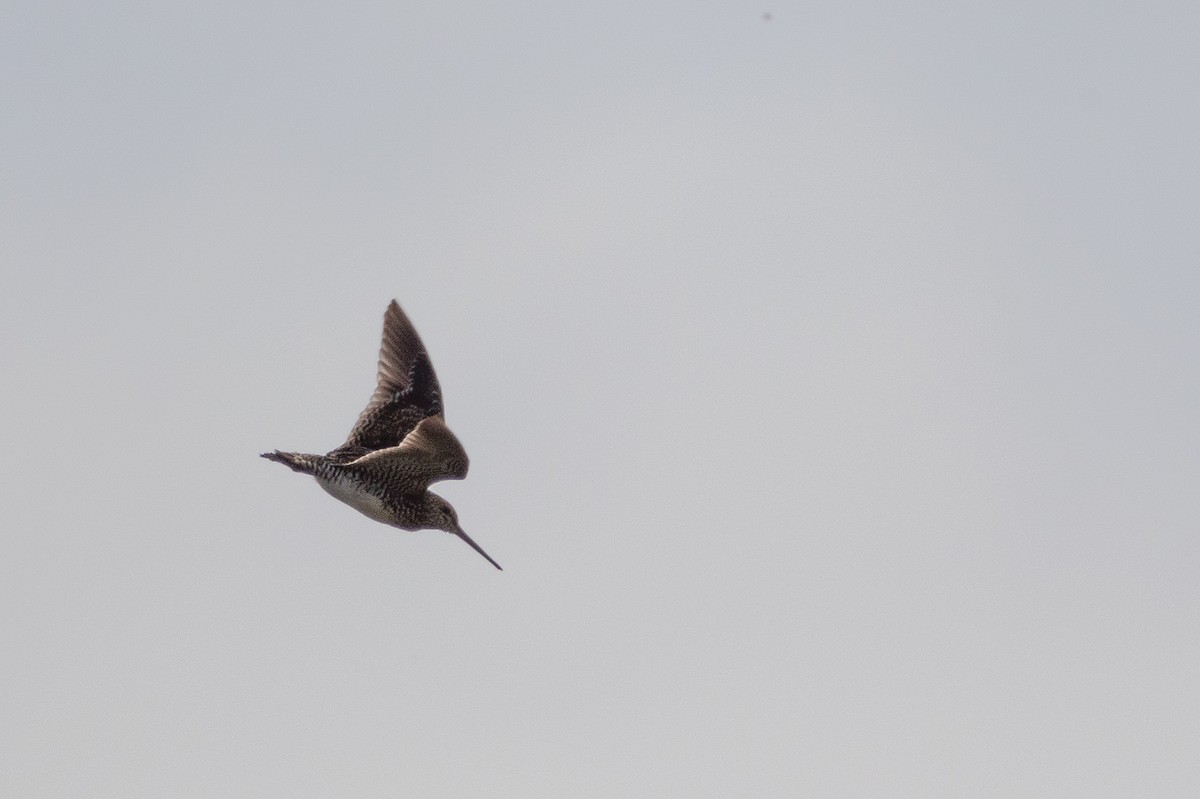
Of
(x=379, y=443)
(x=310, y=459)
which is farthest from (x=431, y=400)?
(x=310, y=459)

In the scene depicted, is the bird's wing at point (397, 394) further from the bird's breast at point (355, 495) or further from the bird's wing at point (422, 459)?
the bird's wing at point (422, 459)

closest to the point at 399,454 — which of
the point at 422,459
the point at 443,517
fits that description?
the point at 422,459

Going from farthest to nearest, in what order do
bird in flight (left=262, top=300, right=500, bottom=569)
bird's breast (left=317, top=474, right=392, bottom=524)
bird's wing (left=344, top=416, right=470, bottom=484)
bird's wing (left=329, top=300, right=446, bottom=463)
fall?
1. bird's wing (left=329, top=300, right=446, bottom=463)
2. bird's breast (left=317, top=474, right=392, bottom=524)
3. bird in flight (left=262, top=300, right=500, bottom=569)
4. bird's wing (left=344, top=416, right=470, bottom=484)

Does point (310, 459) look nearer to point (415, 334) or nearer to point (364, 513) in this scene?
point (364, 513)

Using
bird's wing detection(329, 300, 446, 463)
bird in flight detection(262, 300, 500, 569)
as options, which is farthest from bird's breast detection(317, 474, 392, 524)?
bird's wing detection(329, 300, 446, 463)

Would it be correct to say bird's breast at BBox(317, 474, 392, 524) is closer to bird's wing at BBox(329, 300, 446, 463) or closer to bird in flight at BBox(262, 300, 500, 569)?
bird in flight at BBox(262, 300, 500, 569)

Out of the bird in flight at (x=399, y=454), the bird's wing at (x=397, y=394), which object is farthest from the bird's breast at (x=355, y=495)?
the bird's wing at (x=397, y=394)

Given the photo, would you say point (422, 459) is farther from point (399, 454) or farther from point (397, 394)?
point (397, 394)
